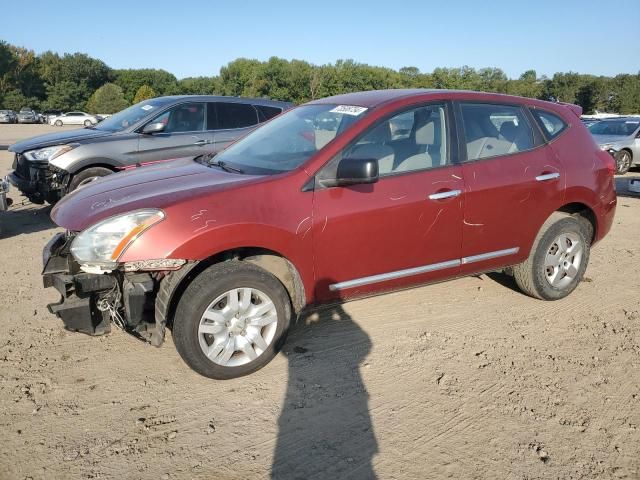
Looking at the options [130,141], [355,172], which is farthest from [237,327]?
[130,141]

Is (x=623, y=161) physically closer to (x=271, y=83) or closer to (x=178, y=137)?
(x=178, y=137)

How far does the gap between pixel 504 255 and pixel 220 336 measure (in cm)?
249

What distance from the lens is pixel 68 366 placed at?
358cm

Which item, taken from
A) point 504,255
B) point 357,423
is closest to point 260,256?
point 357,423

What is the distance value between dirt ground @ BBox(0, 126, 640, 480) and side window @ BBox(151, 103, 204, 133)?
3945mm

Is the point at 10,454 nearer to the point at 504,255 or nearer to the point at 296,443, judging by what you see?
the point at 296,443

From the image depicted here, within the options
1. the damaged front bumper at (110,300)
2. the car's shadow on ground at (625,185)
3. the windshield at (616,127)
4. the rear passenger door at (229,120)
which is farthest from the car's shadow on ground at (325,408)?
the windshield at (616,127)

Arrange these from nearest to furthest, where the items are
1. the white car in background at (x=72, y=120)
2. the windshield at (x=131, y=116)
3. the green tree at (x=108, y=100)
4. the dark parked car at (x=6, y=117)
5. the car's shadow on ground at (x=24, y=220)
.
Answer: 1. the car's shadow on ground at (x=24, y=220)
2. the windshield at (x=131, y=116)
3. the white car in background at (x=72, y=120)
4. the dark parked car at (x=6, y=117)
5. the green tree at (x=108, y=100)

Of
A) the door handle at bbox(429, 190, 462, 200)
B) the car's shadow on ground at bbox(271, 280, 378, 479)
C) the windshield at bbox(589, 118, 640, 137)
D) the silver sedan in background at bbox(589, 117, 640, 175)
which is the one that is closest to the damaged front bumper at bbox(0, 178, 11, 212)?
the car's shadow on ground at bbox(271, 280, 378, 479)

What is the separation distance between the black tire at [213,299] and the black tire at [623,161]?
14.5 metres

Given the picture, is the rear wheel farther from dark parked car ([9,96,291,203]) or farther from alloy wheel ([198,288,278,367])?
alloy wheel ([198,288,278,367])

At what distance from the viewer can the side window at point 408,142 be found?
3793mm

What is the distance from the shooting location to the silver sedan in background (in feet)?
48.4

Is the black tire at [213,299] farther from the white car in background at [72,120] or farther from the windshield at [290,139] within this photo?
the white car in background at [72,120]
